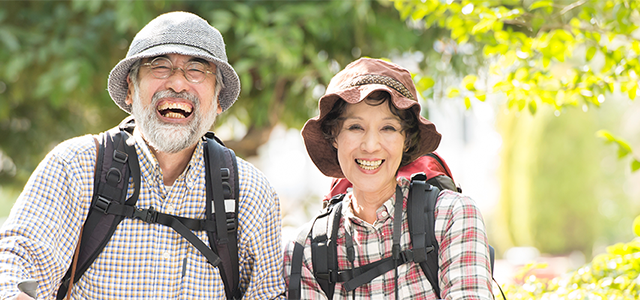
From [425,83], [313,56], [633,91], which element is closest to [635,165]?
[633,91]

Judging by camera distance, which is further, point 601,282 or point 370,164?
point 601,282

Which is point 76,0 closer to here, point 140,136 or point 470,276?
point 140,136

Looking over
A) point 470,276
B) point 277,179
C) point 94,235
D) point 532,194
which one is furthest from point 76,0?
point 277,179

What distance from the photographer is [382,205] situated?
2.28m

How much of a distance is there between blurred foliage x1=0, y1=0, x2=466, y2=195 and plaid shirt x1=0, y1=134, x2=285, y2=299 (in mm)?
2088

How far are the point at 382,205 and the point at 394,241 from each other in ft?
0.58

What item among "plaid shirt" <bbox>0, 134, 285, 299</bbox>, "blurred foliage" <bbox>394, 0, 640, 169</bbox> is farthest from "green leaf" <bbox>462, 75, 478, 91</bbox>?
"plaid shirt" <bbox>0, 134, 285, 299</bbox>

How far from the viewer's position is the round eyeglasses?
2.24 meters

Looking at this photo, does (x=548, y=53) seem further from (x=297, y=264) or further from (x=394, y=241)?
(x=297, y=264)

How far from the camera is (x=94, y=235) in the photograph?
2.08m

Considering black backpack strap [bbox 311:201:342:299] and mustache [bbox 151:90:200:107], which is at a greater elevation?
mustache [bbox 151:90:200:107]

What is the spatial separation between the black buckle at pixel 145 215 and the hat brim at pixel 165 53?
1.79ft

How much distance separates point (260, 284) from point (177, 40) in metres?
1.02

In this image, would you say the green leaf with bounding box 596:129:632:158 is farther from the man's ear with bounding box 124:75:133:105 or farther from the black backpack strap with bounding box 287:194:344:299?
the man's ear with bounding box 124:75:133:105
